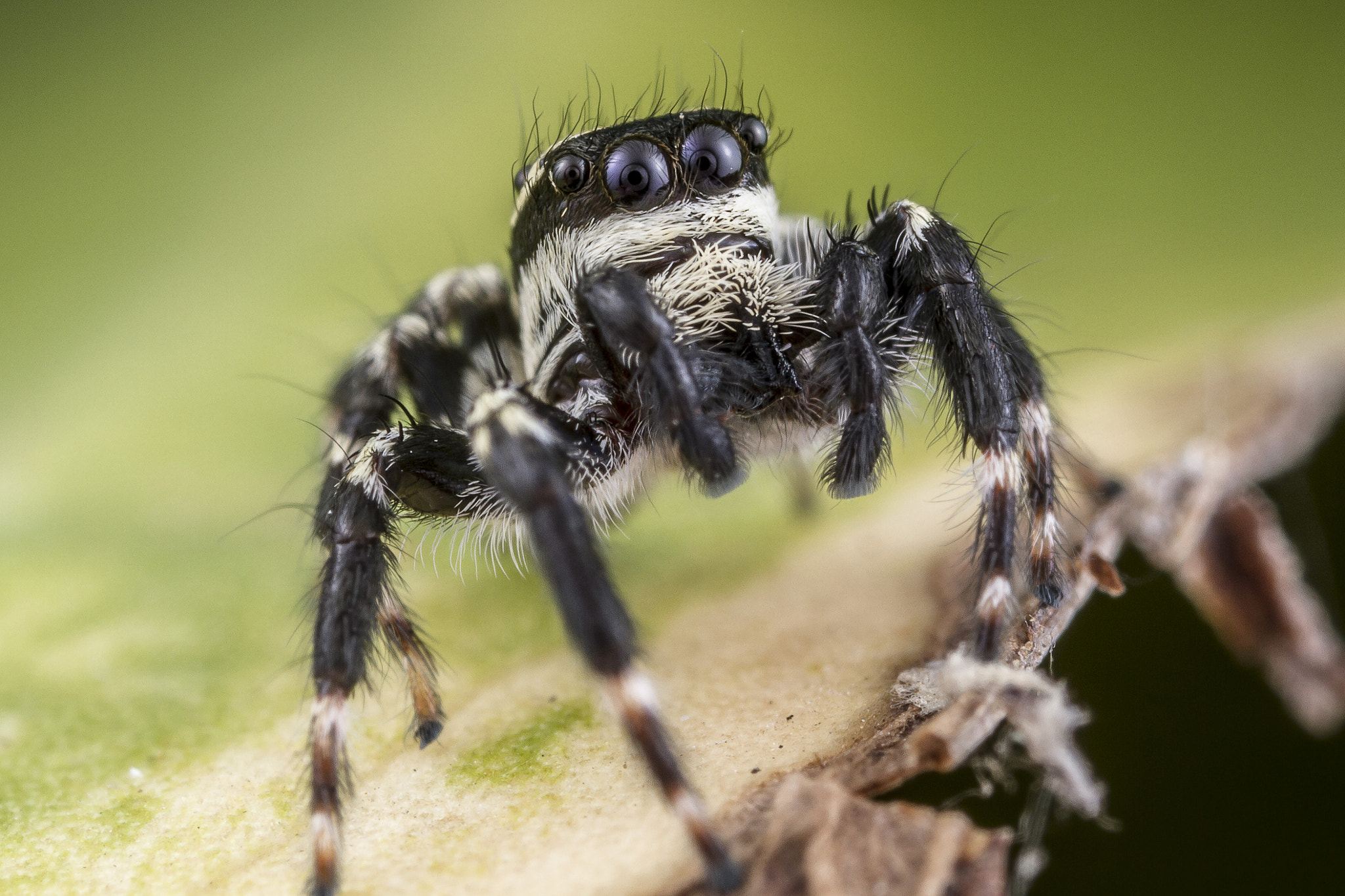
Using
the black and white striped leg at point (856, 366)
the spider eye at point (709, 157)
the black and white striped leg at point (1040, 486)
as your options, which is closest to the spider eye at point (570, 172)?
the spider eye at point (709, 157)

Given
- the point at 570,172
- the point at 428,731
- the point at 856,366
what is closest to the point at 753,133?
the point at 570,172

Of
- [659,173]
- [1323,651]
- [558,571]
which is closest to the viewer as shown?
[558,571]

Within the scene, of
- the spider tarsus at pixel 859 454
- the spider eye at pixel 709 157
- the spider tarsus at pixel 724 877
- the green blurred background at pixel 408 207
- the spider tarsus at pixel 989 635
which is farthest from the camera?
the green blurred background at pixel 408 207

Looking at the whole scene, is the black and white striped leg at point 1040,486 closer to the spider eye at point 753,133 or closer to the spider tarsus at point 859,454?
the spider tarsus at point 859,454

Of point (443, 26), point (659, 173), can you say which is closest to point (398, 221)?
point (443, 26)

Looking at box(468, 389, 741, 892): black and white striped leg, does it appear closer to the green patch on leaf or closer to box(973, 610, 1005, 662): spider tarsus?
the green patch on leaf

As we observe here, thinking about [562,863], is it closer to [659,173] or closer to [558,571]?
[558,571]

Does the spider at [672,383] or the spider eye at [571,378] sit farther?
the spider eye at [571,378]
